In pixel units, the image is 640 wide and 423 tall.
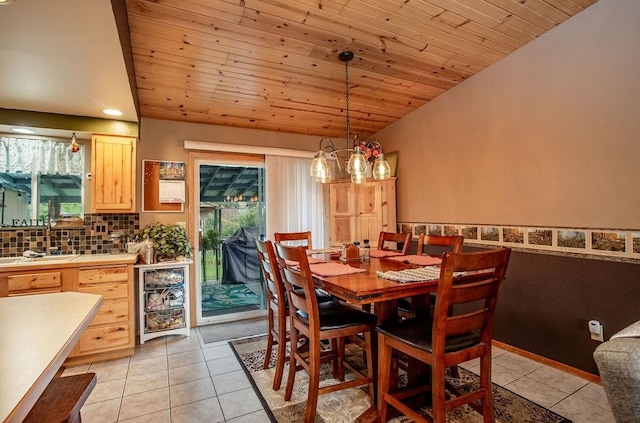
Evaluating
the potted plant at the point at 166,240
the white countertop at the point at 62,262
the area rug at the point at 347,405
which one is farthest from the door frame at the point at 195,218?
the area rug at the point at 347,405

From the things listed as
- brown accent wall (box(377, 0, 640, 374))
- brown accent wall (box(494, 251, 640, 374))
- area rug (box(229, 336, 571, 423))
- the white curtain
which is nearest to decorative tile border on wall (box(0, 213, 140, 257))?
the white curtain

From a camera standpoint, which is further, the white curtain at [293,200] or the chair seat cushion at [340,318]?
the white curtain at [293,200]

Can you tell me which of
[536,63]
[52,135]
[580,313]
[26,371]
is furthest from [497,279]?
[52,135]

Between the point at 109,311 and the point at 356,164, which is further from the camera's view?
the point at 109,311

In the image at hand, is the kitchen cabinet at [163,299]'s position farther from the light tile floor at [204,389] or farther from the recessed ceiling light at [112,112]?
the recessed ceiling light at [112,112]

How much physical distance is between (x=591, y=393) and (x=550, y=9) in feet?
8.92

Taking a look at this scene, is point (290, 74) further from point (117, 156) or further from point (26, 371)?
point (26, 371)

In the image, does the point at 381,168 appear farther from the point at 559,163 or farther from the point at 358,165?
the point at 559,163

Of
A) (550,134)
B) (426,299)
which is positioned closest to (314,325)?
(426,299)

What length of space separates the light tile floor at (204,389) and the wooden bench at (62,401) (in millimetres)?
977

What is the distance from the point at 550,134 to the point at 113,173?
13.0 ft

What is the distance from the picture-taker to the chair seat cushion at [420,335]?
1.59 metres

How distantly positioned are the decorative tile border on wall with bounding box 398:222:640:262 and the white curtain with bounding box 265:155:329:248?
5.29 feet

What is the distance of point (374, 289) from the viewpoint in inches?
62.2
